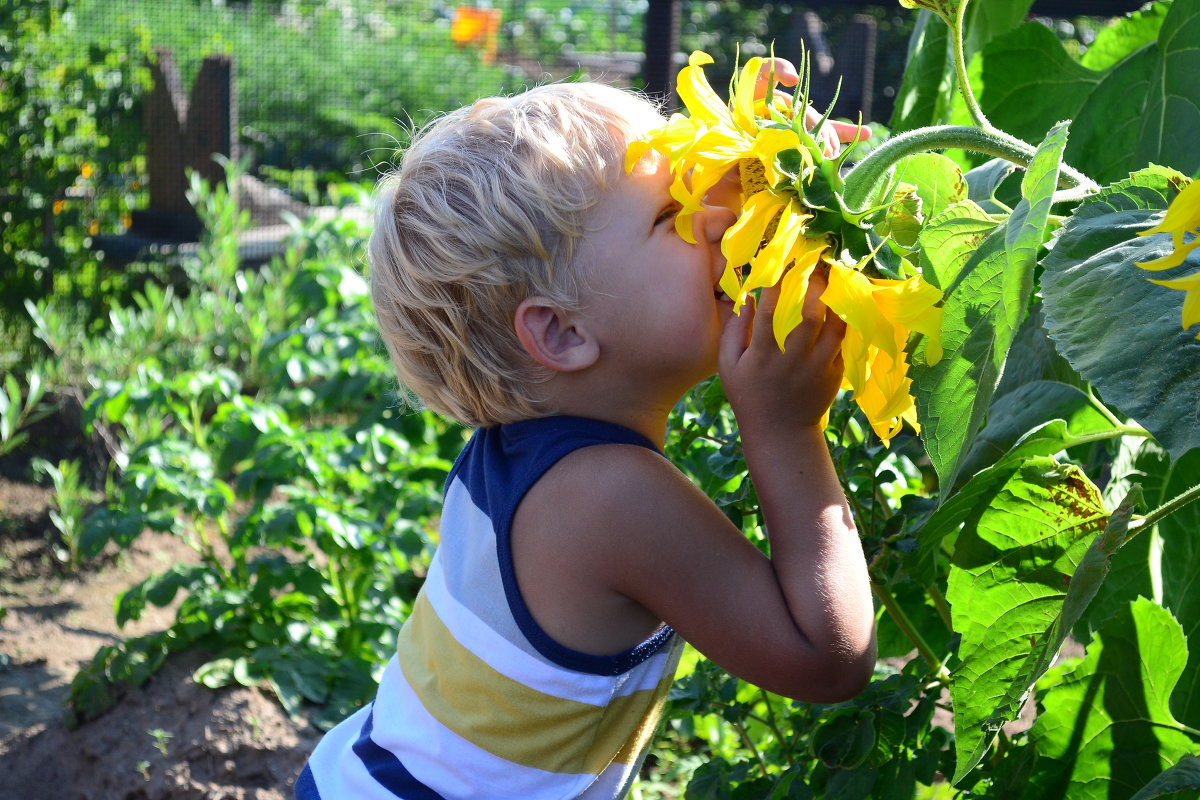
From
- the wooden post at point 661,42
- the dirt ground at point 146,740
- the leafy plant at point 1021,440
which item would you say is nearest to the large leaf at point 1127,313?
the leafy plant at point 1021,440

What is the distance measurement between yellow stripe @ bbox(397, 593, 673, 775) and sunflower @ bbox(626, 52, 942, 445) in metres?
0.38

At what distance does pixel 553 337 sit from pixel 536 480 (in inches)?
4.6

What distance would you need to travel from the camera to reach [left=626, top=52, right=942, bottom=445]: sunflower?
712 mm

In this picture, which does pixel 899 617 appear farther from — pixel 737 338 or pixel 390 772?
pixel 390 772

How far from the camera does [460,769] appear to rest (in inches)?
41.4

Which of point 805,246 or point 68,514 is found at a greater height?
point 805,246

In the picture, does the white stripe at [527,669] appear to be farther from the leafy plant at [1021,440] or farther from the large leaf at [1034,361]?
the large leaf at [1034,361]

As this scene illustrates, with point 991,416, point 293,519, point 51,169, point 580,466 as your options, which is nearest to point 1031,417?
point 991,416

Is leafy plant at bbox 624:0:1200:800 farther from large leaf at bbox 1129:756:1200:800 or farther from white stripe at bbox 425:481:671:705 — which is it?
white stripe at bbox 425:481:671:705

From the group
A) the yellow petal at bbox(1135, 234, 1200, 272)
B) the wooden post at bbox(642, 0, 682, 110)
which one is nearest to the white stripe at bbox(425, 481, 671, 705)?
the yellow petal at bbox(1135, 234, 1200, 272)

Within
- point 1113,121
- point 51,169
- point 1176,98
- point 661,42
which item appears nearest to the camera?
point 1176,98

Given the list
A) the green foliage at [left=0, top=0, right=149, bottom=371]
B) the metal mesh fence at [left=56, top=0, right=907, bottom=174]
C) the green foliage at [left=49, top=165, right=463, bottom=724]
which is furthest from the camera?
the metal mesh fence at [left=56, top=0, right=907, bottom=174]

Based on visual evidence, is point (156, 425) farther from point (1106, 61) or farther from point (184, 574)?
point (1106, 61)

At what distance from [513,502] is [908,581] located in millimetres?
382
